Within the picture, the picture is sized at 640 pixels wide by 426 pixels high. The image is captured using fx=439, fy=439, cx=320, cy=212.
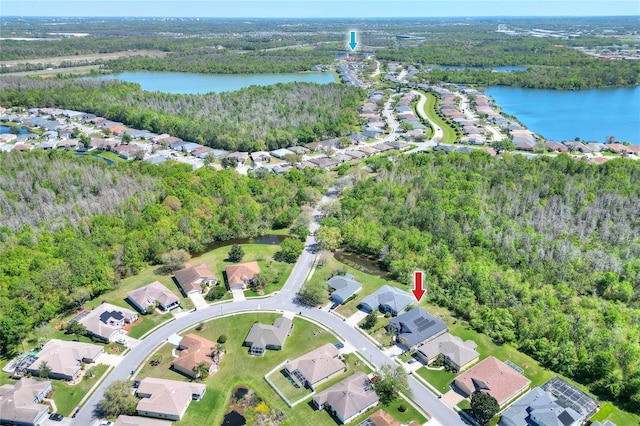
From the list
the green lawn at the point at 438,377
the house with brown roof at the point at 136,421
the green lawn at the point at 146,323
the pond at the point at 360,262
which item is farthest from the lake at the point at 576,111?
the house with brown roof at the point at 136,421

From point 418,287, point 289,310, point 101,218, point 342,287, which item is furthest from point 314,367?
point 101,218

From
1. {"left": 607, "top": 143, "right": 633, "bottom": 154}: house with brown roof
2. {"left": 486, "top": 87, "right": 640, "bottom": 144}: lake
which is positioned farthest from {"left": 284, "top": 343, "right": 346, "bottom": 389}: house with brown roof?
{"left": 486, "top": 87, "right": 640, "bottom": 144}: lake

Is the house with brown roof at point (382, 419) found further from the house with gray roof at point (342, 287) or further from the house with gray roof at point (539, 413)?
the house with gray roof at point (342, 287)

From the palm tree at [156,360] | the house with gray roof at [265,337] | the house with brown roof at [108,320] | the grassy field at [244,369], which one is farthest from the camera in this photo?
the house with brown roof at [108,320]

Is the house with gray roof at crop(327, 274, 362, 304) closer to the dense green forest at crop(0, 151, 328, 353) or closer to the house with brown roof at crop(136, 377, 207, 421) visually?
the house with brown roof at crop(136, 377, 207, 421)

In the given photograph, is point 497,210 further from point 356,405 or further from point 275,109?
point 275,109

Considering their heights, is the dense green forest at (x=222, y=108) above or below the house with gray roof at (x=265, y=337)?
above

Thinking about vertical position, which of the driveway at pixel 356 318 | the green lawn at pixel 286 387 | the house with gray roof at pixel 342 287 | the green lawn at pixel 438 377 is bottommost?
the green lawn at pixel 438 377
